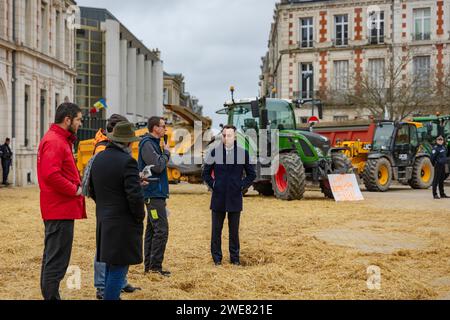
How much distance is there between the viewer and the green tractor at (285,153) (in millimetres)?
17391

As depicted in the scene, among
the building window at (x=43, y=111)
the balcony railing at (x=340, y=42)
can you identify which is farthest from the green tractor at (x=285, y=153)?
the balcony railing at (x=340, y=42)

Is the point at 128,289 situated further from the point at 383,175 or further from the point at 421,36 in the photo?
the point at 421,36

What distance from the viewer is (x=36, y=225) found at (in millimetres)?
12578

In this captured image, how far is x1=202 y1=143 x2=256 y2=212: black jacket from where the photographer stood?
841 cm

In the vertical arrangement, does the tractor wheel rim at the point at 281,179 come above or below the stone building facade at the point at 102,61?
below

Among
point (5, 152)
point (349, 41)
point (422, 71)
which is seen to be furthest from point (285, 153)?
point (349, 41)

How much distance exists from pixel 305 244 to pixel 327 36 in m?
39.2

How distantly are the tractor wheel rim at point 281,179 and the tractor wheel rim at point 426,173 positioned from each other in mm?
8434

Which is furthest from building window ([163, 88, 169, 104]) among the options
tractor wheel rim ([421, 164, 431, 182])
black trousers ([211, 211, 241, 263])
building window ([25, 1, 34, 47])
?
black trousers ([211, 211, 241, 263])

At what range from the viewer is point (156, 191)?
7621 mm

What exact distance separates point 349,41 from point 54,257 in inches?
1692

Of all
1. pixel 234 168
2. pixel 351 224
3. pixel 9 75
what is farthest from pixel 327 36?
pixel 234 168

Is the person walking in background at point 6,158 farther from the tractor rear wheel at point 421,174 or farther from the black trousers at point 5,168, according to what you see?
the tractor rear wheel at point 421,174

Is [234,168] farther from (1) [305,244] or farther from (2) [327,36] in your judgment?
(2) [327,36]
